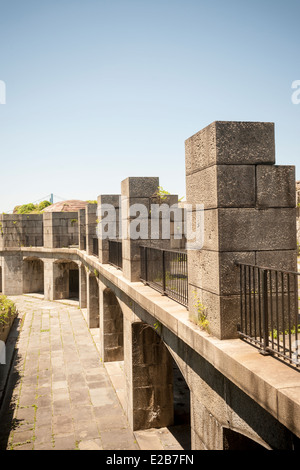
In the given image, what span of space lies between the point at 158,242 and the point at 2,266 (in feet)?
61.8

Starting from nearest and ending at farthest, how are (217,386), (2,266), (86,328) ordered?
(217,386)
(86,328)
(2,266)

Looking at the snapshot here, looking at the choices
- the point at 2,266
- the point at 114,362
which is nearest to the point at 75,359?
the point at 114,362

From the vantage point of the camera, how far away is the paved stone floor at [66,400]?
26.2 ft

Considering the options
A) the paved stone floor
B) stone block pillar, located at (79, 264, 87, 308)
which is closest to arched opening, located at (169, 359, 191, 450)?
the paved stone floor

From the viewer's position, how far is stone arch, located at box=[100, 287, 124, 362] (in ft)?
41.0

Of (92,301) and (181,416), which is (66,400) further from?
(92,301)

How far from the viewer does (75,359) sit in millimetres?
13180

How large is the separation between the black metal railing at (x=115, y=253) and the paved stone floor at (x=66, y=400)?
3632 millimetres

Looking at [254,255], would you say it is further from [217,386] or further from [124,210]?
[124,210]

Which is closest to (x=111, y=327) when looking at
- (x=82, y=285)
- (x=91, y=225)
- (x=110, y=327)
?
(x=110, y=327)

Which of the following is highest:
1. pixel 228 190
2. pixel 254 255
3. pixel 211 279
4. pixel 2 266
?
pixel 228 190

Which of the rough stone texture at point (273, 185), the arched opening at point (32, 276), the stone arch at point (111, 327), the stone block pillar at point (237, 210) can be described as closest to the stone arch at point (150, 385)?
the stone arch at point (111, 327)

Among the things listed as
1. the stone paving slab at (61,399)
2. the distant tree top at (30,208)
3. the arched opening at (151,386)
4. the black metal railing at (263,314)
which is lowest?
the stone paving slab at (61,399)

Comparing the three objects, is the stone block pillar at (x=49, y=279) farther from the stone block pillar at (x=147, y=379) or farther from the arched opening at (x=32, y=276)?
the stone block pillar at (x=147, y=379)
